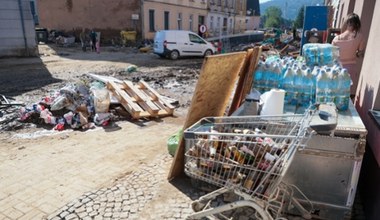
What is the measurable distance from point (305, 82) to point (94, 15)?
24492 mm

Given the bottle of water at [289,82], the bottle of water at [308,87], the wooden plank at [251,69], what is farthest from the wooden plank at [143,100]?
the bottle of water at [308,87]

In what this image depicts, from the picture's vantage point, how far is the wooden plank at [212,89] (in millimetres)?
3377

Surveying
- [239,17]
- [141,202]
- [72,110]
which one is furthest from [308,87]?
[239,17]

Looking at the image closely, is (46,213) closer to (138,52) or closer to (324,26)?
(324,26)

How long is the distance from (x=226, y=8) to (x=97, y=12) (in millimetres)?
20009

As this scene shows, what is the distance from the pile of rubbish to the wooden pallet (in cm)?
36

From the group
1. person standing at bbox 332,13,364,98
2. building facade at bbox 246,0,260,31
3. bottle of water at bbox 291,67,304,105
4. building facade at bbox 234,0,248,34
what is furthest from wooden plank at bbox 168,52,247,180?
building facade at bbox 246,0,260,31

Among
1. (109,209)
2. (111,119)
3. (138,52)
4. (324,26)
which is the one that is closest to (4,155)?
(111,119)

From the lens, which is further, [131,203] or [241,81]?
[241,81]

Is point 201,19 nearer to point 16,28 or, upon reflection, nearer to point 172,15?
point 172,15

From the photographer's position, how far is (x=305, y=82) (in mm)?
3502

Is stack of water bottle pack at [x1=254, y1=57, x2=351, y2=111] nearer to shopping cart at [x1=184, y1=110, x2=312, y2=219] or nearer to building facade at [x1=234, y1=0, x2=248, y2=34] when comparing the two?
shopping cart at [x1=184, y1=110, x2=312, y2=219]

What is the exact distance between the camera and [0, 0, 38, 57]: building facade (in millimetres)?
14492

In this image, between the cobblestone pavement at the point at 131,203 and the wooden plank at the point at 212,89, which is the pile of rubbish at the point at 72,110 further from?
the wooden plank at the point at 212,89
